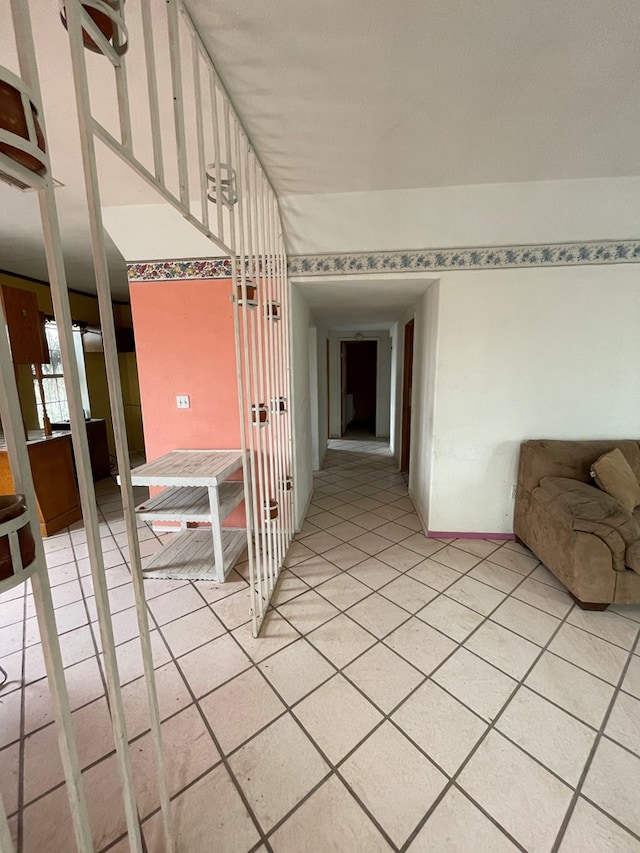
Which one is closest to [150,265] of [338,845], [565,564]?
[338,845]

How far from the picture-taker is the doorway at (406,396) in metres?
4.02

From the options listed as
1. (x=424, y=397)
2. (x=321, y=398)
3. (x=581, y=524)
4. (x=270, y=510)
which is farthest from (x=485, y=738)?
(x=321, y=398)

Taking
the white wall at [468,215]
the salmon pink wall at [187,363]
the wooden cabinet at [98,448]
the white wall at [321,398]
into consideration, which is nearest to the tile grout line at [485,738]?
the salmon pink wall at [187,363]

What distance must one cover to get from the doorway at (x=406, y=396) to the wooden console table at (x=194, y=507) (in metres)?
2.29

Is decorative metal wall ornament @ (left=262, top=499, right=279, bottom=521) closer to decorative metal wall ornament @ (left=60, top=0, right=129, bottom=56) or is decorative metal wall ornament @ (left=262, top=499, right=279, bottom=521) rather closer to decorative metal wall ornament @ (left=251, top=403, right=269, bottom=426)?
decorative metal wall ornament @ (left=251, top=403, right=269, bottom=426)

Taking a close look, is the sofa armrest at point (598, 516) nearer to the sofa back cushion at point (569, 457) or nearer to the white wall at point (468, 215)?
the sofa back cushion at point (569, 457)

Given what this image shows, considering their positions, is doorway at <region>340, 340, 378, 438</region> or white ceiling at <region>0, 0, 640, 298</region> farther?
doorway at <region>340, 340, 378, 438</region>

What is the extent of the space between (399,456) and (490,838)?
12.0 ft

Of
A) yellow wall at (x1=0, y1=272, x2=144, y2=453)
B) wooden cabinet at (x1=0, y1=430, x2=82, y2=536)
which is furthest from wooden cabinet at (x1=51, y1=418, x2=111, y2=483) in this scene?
wooden cabinet at (x1=0, y1=430, x2=82, y2=536)

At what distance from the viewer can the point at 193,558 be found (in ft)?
8.00

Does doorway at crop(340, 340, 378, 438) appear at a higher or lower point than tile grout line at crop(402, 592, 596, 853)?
higher

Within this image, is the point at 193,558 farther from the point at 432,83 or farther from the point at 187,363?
the point at 432,83

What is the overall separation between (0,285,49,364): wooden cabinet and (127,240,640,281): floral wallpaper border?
3.24 feet

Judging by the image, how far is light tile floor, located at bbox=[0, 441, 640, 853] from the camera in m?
1.06
